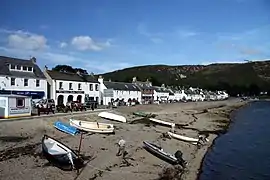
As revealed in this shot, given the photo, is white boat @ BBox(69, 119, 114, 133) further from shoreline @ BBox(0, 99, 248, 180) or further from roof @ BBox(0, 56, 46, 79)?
roof @ BBox(0, 56, 46, 79)

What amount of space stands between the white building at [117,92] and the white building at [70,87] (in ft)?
15.8

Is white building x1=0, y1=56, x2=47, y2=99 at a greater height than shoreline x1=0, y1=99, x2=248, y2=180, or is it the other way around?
white building x1=0, y1=56, x2=47, y2=99

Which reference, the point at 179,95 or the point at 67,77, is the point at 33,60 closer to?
the point at 67,77

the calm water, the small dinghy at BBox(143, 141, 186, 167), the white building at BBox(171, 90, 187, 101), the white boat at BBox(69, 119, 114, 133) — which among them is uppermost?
the white building at BBox(171, 90, 187, 101)

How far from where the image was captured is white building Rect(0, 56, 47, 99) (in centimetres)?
4876

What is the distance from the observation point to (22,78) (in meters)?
51.2

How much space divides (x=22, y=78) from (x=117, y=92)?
1362 inches

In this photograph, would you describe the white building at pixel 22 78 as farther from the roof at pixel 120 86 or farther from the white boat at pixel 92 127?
the roof at pixel 120 86

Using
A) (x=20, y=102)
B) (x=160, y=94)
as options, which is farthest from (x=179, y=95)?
(x=20, y=102)

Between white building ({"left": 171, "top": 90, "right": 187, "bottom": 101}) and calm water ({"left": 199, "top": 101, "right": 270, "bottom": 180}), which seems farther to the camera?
white building ({"left": 171, "top": 90, "right": 187, "bottom": 101})

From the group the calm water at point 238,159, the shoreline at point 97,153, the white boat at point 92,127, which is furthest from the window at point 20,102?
the calm water at point 238,159

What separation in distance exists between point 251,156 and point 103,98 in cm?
5214

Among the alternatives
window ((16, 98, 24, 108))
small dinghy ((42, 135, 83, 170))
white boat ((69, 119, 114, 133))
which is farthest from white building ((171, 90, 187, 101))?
small dinghy ((42, 135, 83, 170))

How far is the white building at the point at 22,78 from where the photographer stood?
4876 cm
